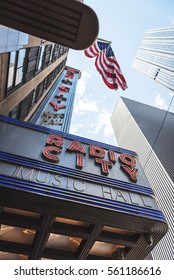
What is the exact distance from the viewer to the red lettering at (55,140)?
11288 millimetres

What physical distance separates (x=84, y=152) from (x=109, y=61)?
25.5ft

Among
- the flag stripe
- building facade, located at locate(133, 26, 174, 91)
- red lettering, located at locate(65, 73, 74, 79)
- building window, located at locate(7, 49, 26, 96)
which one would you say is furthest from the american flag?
building facade, located at locate(133, 26, 174, 91)

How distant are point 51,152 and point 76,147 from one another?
1.67 metres

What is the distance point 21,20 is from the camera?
391 centimetres

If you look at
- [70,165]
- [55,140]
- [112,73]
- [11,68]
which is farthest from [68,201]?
[112,73]

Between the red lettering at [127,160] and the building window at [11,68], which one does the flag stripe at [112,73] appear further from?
the building window at [11,68]

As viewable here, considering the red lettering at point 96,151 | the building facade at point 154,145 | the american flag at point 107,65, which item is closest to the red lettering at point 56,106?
the american flag at point 107,65

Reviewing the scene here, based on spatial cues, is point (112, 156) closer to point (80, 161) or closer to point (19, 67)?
point (80, 161)

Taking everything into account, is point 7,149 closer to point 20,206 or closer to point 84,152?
point 20,206

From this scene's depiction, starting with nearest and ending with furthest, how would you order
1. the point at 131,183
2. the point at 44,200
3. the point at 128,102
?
1. the point at 44,200
2. the point at 131,183
3. the point at 128,102

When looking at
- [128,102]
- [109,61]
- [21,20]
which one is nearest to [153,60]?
[128,102]

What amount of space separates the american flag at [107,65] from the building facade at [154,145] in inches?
1646

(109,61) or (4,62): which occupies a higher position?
(109,61)

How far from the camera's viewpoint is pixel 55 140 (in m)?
11.7
